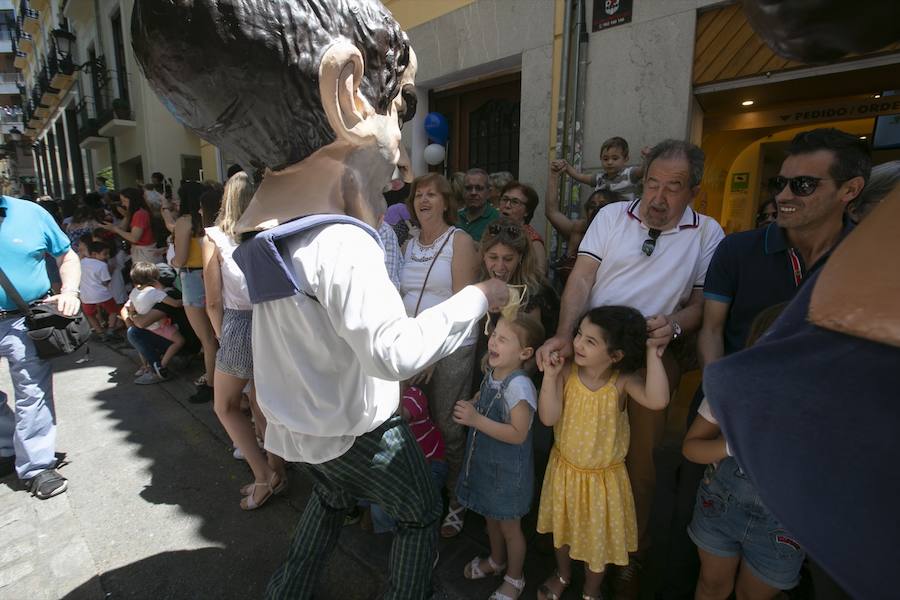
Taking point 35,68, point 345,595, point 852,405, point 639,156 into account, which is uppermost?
point 35,68

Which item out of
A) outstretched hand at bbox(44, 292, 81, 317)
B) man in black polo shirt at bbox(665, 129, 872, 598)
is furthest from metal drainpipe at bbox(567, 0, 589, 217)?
outstretched hand at bbox(44, 292, 81, 317)

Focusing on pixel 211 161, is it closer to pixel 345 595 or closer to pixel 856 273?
pixel 345 595

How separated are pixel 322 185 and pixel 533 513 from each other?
6.93 feet

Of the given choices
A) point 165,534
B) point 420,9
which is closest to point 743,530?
point 165,534

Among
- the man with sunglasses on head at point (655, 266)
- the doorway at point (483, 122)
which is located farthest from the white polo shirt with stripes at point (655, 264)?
the doorway at point (483, 122)

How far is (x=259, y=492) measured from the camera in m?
2.62

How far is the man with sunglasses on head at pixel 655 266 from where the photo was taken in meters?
2.04

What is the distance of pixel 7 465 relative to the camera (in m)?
2.99

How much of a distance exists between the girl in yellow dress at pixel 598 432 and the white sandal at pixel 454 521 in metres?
0.59

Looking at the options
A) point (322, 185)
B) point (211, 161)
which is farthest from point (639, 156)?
point (211, 161)

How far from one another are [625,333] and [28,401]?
3389 mm

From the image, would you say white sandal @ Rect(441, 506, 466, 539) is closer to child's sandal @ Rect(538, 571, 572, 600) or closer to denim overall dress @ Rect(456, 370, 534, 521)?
denim overall dress @ Rect(456, 370, 534, 521)

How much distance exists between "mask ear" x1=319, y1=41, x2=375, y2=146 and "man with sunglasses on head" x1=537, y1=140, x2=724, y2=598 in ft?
4.13

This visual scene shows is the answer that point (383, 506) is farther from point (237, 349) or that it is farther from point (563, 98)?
point (563, 98)
